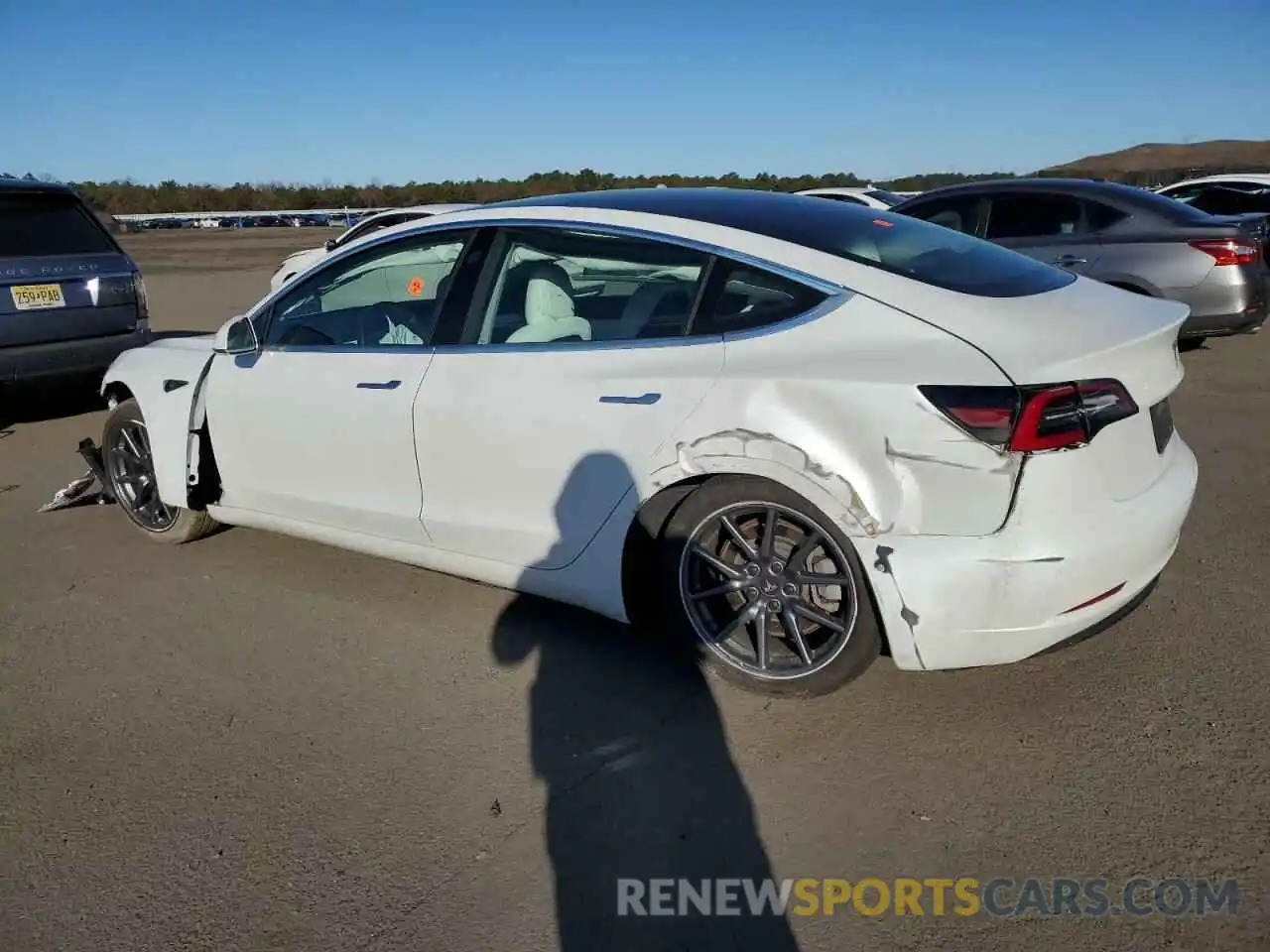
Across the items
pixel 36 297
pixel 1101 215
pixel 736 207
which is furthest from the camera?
pixel 1101 215

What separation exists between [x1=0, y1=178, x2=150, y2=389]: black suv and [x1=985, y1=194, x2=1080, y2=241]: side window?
24.2ft

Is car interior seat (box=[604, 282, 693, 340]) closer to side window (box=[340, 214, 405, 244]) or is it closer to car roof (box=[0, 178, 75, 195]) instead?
car roof (box=[0, 178, 75, 195])

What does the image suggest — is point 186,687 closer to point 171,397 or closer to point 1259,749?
point 171,397

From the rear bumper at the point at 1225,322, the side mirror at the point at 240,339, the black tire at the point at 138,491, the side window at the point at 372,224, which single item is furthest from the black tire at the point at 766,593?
the side window at the point at 372,224

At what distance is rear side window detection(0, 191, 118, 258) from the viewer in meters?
7.38

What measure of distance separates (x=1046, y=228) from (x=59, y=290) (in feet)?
26.6

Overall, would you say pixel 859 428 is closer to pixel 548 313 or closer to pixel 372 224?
pixel 548 313

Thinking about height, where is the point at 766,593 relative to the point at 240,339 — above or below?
below

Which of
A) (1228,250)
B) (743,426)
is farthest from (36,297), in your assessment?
(1228,250)

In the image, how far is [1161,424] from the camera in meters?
3.17

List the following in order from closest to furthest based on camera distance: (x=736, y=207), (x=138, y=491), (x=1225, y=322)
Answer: (x=736, y=207), (x=138, y=491), (x=1225, y=322)

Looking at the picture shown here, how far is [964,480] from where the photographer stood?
9.20 feet

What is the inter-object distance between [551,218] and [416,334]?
728 mm

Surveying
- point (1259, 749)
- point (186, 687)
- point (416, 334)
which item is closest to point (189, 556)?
point (186, 687)
